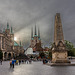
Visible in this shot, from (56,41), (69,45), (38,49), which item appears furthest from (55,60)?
(38,49)

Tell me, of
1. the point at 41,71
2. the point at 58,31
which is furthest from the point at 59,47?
the point at 41,71

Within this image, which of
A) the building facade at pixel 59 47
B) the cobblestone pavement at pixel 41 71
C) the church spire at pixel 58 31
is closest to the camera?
the cobblestone pavement at pixel 41 71

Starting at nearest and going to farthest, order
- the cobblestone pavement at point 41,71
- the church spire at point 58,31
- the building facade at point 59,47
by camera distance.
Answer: the cobblestone pavement at point 41,71 < the building facade at point 59,47 < the church spire at point 58,31

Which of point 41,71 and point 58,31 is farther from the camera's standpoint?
point 58,31

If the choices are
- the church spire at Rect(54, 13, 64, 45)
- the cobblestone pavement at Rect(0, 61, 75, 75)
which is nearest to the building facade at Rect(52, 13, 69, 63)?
the church spire at Rect(54, 13, 64, 45)

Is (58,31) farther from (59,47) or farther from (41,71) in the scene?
(41,71)

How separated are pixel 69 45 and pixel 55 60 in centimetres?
5674

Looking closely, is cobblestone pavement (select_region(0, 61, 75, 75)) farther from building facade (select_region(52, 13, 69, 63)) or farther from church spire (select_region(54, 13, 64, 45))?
church spire (select_region(54, 13, 64, 45))

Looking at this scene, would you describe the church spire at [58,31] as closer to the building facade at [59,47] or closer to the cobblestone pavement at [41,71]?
the building facade at [59,47]

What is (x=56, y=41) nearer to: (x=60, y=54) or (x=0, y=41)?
(x=60, y=54)

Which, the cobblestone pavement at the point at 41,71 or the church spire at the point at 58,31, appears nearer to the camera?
the cobblestone pavement at the point at 41,71

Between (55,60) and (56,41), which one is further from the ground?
(56,41)

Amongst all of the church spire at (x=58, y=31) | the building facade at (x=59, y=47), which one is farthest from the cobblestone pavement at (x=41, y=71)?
the church spire at (x=58, y=31)

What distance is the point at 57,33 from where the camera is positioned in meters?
26.7
